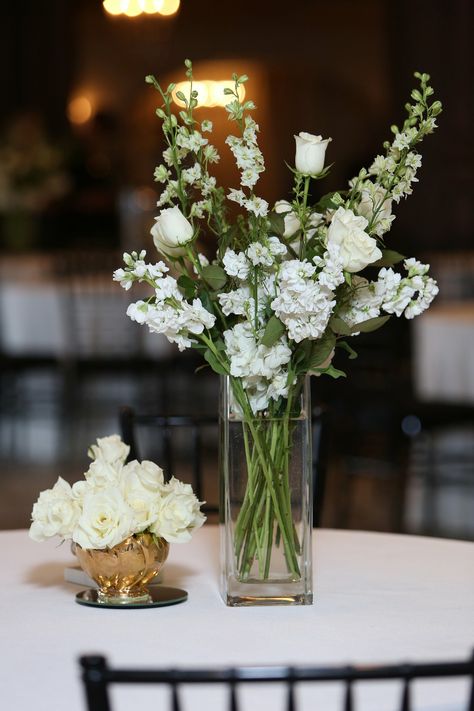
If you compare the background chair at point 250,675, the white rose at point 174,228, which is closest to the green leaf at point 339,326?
the white rose at point 174,228

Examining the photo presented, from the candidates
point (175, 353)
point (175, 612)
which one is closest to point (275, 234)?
point (175, 612)

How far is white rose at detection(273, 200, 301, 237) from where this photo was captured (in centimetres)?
172

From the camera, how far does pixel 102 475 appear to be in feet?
5.73

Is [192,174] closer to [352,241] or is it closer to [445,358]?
[352,241]

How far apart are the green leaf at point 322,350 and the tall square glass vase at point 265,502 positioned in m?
0.04

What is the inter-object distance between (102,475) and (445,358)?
3.13m

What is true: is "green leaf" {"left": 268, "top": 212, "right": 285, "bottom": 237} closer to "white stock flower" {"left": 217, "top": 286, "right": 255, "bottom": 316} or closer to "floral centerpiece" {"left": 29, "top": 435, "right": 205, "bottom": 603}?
"white stock flower" {"left": 217, "top": 286, "right": 255, "bottom": 316}

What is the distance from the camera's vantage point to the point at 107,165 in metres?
12.3

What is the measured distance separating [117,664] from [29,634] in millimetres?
167

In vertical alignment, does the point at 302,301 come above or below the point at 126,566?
above

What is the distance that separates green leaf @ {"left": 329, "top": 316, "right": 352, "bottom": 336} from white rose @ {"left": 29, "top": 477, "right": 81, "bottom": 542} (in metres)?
0.41

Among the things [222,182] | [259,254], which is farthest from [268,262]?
[222,182]

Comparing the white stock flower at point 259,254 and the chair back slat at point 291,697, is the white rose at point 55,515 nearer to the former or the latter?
the white stock flower at point 259,254

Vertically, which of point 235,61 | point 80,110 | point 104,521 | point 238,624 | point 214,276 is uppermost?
point 235,61
